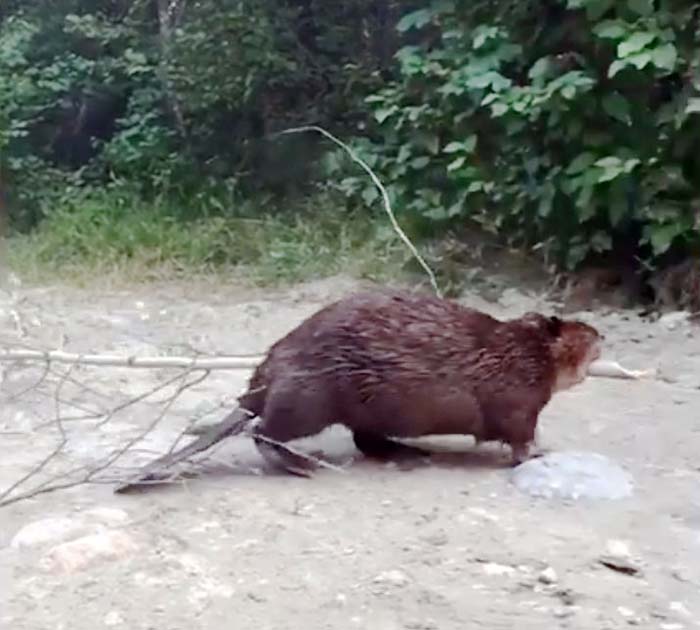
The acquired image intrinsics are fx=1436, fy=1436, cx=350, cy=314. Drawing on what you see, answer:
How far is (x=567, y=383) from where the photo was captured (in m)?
3.91

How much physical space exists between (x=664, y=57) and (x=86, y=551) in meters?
3.40

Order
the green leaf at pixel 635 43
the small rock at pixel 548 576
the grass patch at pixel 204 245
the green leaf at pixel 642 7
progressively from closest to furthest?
the small rock at pixel 548 576, the green leaf at pixel 635 43, the green leaf at pixel 642 7, the grass patch at pixel 204 245

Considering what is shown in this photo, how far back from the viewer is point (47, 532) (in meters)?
3.18

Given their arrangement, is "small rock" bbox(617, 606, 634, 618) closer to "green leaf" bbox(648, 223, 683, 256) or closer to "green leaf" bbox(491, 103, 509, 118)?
"green leaf" bbox(648, 223, 683, 256)

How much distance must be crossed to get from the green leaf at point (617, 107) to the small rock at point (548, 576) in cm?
326

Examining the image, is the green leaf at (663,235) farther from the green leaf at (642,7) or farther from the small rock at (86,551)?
the small rock at (86,551)

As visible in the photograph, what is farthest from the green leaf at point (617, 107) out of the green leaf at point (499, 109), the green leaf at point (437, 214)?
the green leaf at point (437, 214)

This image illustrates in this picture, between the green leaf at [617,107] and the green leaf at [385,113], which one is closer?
the green leaf at [617,107]

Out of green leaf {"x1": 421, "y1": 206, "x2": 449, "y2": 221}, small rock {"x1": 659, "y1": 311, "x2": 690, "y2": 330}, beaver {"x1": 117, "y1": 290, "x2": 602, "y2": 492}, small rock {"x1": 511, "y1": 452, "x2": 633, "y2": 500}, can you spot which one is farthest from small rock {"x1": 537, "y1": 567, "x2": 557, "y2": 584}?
green leaf {"x1": 421, "y1": 206, "x2": 449, "y2": 221}

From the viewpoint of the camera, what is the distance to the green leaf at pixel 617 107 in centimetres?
588

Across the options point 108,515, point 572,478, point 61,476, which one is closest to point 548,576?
point 572,478

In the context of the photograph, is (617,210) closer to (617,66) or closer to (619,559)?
(617,66)

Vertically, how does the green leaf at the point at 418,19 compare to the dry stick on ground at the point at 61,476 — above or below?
above

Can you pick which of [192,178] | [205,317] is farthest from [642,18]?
[192,178]
